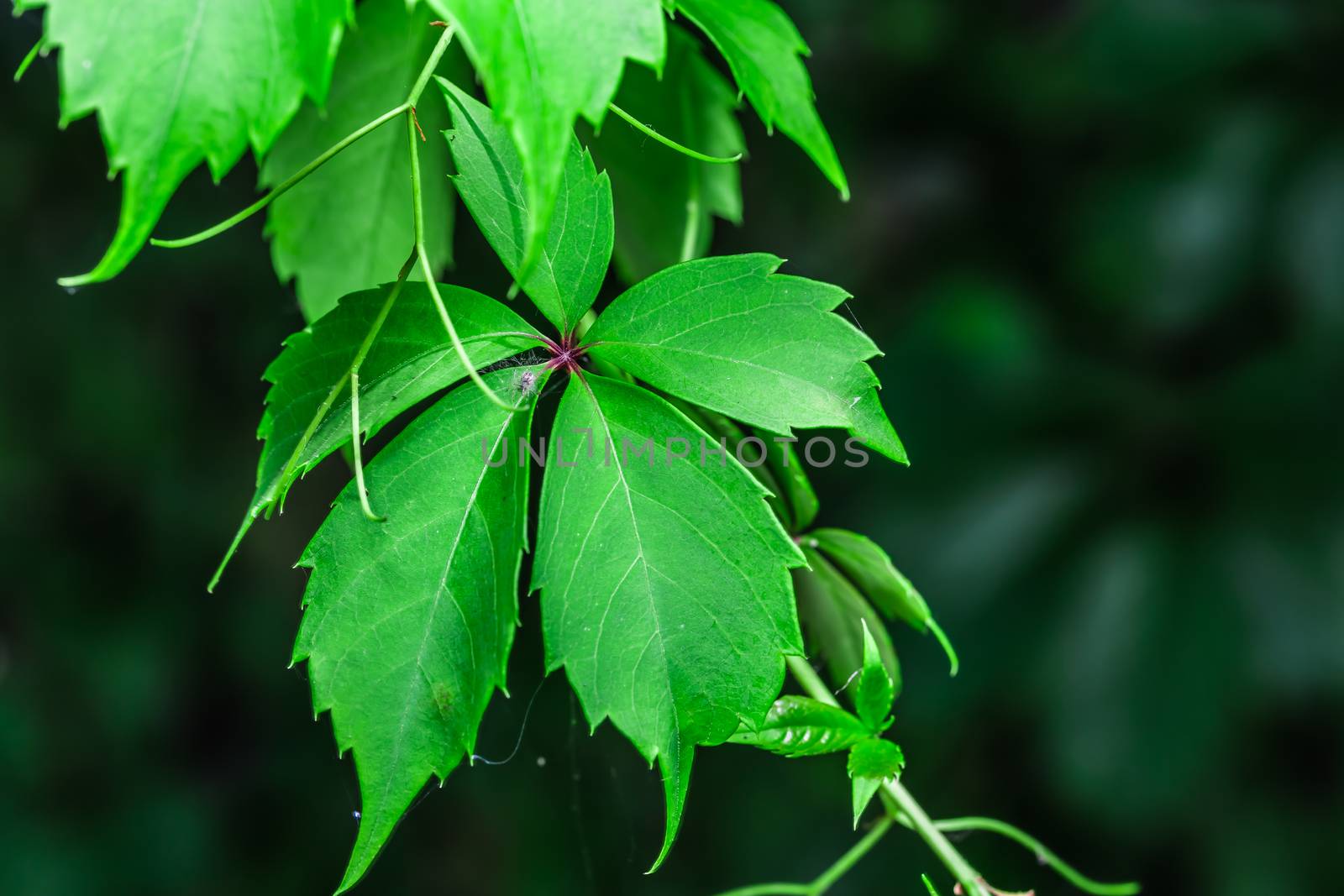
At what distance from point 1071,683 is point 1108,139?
90 cm

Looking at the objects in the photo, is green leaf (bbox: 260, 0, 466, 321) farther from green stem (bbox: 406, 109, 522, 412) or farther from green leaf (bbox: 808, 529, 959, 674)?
green leaf (bbox: 808, 529, 959, 674)

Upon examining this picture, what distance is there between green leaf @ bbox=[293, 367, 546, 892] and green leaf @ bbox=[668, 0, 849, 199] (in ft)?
0.70

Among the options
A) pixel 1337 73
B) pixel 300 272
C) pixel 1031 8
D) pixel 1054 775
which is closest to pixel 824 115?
pixel 1031 8

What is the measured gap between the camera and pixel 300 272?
0.56 m

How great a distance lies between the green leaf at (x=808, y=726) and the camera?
41 cm

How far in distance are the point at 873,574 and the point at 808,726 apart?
0.09 m

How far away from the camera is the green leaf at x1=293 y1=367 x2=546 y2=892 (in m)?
0.37

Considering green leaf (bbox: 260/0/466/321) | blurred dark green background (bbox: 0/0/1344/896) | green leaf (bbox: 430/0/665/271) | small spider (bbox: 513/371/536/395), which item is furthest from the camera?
blurred dark green background (bbox: 0/0/1344/896)

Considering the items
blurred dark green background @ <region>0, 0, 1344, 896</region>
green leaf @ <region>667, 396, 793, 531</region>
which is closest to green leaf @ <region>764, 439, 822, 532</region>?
green leaf @ <region>667, 396, 793, 531</region>

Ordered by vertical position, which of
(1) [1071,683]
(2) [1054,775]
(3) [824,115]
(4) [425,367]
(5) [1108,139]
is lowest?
(2) [1054,775]

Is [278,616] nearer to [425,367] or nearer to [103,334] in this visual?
[103,334]

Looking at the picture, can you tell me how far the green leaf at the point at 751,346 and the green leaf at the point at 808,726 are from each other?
11cm

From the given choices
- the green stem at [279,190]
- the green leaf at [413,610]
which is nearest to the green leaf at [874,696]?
the green leaf at [413,610]

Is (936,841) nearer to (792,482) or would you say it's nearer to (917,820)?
(917,820)
